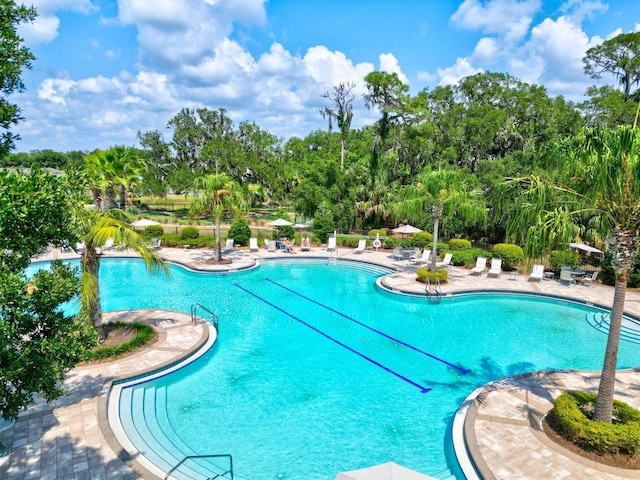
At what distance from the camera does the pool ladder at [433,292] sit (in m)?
18.0

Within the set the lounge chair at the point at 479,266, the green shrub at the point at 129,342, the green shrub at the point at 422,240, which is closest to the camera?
the green shrub at the point at 129,342

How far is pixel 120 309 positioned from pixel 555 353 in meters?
15.8

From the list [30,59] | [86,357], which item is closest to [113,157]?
→ [30,59]

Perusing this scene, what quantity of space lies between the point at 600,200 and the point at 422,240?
1872 cm

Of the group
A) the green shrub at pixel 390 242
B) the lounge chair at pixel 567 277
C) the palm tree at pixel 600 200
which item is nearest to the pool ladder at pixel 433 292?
the lounge chair at pixel 567 277

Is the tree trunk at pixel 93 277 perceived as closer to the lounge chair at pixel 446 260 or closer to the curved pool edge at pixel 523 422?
the curved pool edge at pixel 523 422

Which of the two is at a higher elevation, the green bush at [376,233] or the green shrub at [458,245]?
the green bush at [376,233]

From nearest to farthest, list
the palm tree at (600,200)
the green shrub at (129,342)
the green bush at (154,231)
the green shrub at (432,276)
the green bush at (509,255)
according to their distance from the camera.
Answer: the palm tree at (600,200), the green shrub at (129,342), the green shrub at (432,276), the green bush at (509,255), the green bush at (154,231)

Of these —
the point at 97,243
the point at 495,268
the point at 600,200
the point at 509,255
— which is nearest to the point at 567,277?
the point at 509,255

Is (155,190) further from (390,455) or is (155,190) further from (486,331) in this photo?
(390,455)

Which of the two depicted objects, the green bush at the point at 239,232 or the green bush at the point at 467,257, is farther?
the green bush at the point at 239,232

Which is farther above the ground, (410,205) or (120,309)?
(410,205)

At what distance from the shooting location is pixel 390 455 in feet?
26.5

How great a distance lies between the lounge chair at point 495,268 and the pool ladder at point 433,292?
150 inches
